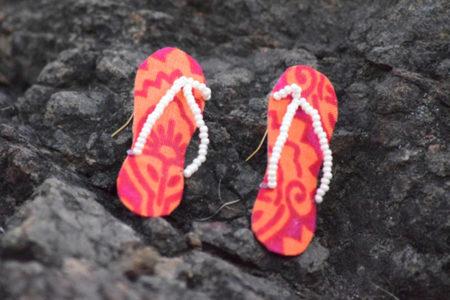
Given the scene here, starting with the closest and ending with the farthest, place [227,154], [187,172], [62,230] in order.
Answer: [62,230]
[187,172]
[227,154]

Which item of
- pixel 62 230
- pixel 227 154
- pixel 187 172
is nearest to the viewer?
pixel 62 230

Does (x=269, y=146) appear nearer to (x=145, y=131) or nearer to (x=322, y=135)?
(x=322, y=135)

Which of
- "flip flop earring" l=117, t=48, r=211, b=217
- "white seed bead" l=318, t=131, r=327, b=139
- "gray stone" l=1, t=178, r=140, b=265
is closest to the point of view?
"gray stone" l=1, t=178, r=140, b=265

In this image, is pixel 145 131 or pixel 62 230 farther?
pixel 145 131

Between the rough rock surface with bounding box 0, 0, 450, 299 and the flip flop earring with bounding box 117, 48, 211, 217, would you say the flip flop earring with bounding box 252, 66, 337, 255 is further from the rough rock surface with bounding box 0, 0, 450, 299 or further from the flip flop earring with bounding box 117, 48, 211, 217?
the flip flop earring with bounding box 117, 48, 211, 217

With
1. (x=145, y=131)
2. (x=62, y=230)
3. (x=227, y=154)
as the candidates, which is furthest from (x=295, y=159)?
(x=62, y=230)

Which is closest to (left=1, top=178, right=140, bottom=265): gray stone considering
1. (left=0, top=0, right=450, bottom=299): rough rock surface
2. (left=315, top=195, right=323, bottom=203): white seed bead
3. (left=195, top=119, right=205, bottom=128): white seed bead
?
(left=0, top=0, right=450, bottom=299): rough rock surface

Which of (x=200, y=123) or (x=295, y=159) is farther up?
(x=200, y=123)

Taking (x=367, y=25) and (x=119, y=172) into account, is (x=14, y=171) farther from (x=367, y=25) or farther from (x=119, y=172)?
(x=367, y=25)
